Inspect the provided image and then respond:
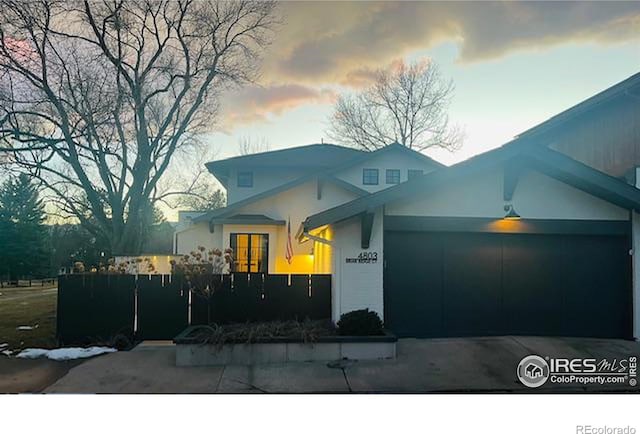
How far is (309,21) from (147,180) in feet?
38.0

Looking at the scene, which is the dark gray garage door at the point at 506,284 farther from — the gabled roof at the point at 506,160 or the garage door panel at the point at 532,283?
the gabled roof at the point at 506,160

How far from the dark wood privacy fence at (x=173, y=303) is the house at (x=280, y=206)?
15.3ft

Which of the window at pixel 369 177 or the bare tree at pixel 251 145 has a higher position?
the bare tree at pixel 251 145

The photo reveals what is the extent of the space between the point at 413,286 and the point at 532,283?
2222 mm

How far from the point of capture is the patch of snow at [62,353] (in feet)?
23.1

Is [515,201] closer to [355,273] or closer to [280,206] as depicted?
[355,273]

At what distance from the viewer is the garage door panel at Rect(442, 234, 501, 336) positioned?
7699mm

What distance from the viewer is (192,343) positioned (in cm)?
647

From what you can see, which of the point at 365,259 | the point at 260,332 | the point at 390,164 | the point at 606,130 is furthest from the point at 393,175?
the point at 260,332

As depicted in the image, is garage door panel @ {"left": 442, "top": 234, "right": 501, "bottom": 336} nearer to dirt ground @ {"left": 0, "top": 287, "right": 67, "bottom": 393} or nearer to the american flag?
dirt ground @ {"left": 0, "top": 287, "right": 67, "bottom": 393}

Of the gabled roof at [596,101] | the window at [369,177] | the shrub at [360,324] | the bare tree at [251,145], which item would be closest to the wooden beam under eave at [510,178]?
the gabled roof at [596,101]

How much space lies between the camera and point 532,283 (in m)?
7.85

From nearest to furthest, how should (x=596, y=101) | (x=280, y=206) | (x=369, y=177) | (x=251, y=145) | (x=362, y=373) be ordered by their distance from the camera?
1. (x=362, y=373)
2. (x=596, y=101)
3. (x=280, y=206)
4. (x=369, y=177)
5. (x=251, y=145)
